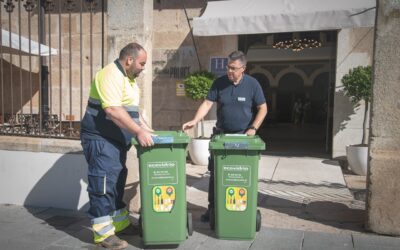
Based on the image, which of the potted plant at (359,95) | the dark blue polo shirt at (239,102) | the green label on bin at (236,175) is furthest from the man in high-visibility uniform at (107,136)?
the potted plant at (359,95)

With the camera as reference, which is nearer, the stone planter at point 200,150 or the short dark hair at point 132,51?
the short dark hair at point 132,51

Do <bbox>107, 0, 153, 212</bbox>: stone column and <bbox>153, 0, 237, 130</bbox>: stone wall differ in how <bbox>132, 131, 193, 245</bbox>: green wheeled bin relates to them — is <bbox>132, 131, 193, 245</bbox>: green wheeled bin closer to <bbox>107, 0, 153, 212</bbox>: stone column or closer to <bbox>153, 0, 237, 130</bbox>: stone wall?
<bbox>107, 0, 153, 212</bbox>: stone column

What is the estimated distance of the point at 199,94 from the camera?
7.73 m

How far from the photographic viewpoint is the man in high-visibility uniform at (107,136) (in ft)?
12.0

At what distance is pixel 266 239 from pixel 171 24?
594cm

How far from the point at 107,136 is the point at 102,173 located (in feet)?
1.14

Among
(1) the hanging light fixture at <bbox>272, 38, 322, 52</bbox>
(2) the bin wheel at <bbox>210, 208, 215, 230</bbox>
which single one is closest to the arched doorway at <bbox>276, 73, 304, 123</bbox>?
(1) the hanging light fixture at <bbox>272, 38, 322, 52</bbox>

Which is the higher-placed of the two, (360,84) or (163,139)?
(360,84)

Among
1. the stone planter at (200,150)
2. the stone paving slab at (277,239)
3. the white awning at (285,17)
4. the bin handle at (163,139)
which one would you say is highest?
the white awning at (285,17)

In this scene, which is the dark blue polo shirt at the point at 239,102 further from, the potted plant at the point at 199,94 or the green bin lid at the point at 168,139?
the potted plant at the point at 199,94

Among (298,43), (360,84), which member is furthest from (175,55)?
(298,43)

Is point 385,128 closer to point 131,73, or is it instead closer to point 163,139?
point 163,139

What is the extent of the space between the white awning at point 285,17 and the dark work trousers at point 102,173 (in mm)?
4317

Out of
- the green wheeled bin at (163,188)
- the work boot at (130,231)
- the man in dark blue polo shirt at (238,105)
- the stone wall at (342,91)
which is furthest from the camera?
the stone wall at (342,91)
